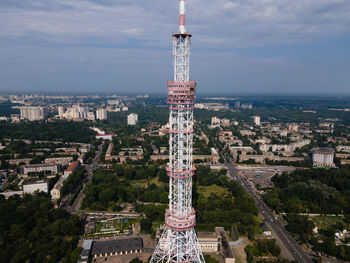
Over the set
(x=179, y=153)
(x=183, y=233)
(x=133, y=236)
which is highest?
(x=179, y=153)

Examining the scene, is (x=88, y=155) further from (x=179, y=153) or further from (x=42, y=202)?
(x=179, y=153)

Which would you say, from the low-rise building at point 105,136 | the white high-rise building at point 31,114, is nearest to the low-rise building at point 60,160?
the low-rise building at point 105,136

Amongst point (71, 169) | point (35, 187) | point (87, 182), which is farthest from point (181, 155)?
point (71, 169)

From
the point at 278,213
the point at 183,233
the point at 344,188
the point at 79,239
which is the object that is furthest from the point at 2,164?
the point at 344,188

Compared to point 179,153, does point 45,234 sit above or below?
below

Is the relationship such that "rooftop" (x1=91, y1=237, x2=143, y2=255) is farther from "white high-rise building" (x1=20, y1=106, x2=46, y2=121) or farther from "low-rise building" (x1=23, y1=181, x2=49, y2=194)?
"white high-rise building" (x1=20, y1=106, x2=46, y2=121)

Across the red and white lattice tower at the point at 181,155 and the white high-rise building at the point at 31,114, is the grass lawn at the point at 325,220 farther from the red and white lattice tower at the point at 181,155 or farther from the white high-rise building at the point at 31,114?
the white high-rise building at the point at 31,114

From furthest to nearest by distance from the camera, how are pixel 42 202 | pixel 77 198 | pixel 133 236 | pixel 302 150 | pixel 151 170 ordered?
1. pixel 302 150
2. pixel 151 170
3. pixel 77 198
4. pixel 42 202
5. pixel 133 236
